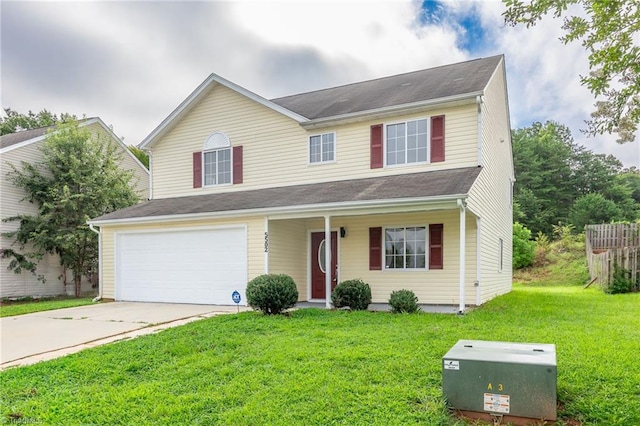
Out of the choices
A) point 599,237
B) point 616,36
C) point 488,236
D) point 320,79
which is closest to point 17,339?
point 616,36

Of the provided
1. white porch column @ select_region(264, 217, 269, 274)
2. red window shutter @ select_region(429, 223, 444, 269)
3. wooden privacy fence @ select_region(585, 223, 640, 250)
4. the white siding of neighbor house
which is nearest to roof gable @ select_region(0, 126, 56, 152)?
white porch column @ select_region(264, 217, 269, 274)

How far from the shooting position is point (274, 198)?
11.2m

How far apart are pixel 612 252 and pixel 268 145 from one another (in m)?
11.6

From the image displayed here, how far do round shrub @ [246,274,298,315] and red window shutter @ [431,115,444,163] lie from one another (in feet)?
16.5

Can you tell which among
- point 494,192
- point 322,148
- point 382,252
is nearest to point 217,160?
point 322,148

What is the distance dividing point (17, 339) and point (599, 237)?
22.8 metres

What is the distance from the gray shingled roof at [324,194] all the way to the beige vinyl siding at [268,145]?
35cm

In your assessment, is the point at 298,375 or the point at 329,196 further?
the point at 329,196

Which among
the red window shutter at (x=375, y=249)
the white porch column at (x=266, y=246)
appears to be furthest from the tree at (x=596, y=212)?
the white porch column at (x=266, y=246)

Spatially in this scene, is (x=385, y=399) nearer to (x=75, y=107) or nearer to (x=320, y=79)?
(x=320, y=79)

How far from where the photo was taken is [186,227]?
11703mm

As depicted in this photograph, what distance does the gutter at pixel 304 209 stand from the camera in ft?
27.8

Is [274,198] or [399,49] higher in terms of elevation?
[399,49]

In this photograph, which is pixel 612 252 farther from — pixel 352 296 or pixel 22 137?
pixel 22 137
